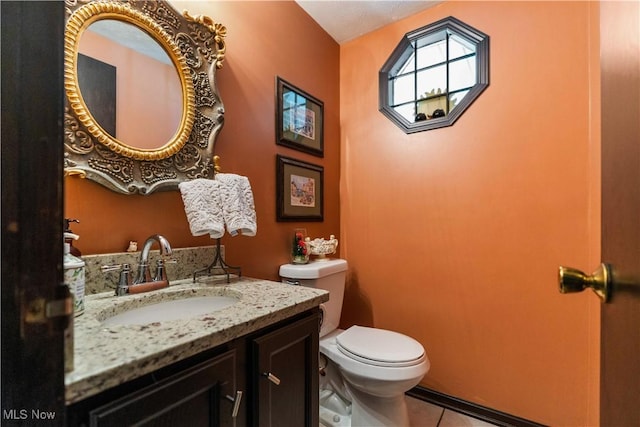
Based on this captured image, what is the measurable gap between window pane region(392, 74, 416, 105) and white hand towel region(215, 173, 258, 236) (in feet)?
4.18

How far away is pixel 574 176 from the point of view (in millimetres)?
1298

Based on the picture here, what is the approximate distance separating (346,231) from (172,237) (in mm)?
1193

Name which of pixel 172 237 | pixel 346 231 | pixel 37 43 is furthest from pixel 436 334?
pixel 37 43

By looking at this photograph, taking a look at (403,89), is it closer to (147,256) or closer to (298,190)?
(298,190)

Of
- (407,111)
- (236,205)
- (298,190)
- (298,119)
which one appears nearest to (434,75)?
(407,111)

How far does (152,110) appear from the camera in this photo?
3.31 feet

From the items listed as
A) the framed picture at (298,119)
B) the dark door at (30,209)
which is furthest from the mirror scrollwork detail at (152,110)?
the dark door at (30,209)

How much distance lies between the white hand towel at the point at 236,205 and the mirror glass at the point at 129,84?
29 cm

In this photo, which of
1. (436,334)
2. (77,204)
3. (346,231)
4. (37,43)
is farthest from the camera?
(346,231)

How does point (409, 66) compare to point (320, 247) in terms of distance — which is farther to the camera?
point (409, 66)

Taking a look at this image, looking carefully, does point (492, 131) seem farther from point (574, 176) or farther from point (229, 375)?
point (229, 375)

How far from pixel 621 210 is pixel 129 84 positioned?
1.31 metres

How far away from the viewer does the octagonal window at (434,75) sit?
5.10 feet

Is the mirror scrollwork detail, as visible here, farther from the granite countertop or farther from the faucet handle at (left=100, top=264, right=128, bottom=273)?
the granite countertop
